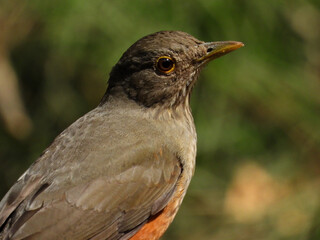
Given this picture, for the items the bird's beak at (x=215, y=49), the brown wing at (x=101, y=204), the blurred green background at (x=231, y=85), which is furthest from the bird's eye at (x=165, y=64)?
the blurred green background at (x=231, y=85)

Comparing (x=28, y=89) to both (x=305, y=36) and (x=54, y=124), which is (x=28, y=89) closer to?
(x=54, y=124)

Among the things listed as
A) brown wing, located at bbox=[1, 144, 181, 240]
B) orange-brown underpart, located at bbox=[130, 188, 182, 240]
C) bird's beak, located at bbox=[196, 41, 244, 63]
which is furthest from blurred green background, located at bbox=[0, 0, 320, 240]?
brown wing, located at bbox=[1, 144, 181, 240]

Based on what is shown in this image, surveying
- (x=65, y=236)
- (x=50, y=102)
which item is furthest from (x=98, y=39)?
(x=65, y=236)

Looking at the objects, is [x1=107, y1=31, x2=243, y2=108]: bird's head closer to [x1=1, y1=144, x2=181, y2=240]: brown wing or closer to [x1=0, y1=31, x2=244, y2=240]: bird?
[x1=0, y1=31, x2=244, y2=240]: bird

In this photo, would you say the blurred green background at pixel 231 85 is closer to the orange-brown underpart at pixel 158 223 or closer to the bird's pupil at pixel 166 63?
the bird's pupil at pixel 166 63

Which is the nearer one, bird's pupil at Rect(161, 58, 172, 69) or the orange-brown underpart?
the orange-brown underpart

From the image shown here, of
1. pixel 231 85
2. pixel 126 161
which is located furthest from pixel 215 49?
pixel 126 161

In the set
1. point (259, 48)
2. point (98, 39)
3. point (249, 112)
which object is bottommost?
point (249, 112)
